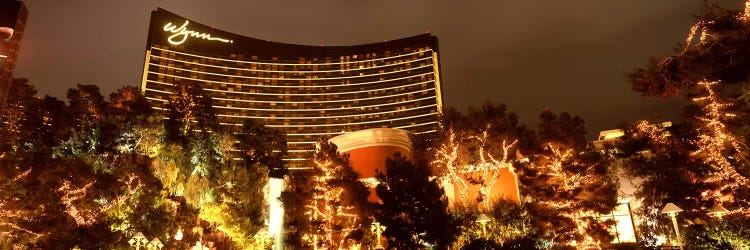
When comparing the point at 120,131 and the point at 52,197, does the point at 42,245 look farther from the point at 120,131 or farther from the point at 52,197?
the point at 120,131

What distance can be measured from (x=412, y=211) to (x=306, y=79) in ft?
227

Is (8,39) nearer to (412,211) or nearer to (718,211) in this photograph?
(412,211)

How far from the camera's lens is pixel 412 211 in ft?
50.4

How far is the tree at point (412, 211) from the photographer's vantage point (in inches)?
593

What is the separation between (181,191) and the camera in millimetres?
21250

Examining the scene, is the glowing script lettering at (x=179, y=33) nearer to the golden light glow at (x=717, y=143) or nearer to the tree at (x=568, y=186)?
the tree at (x=568, y=186)

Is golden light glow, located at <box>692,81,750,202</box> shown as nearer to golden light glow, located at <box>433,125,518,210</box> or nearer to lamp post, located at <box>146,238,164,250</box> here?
golden light glow, located at <box>433,125,518,210</box>

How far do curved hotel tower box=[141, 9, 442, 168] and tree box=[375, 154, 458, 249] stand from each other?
59.4 m

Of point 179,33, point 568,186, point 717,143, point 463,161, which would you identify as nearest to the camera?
point 717,143

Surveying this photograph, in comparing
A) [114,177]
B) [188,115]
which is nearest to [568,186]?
[114,177]

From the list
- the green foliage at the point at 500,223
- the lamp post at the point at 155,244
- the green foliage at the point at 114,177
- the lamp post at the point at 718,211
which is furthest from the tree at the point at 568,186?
the lamp post at the point at 155,244

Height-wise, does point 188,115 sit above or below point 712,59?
above

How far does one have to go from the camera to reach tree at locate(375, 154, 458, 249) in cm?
1507

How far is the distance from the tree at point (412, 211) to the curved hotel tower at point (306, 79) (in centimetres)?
5944
